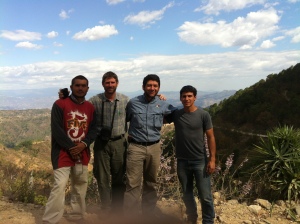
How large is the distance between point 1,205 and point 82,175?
1876 mm

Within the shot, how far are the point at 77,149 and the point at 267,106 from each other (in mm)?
37648

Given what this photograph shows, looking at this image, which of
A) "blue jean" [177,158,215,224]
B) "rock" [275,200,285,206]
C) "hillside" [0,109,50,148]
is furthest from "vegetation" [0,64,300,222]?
"hillside" [0,109,50,148]

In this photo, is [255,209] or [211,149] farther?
[255,209]

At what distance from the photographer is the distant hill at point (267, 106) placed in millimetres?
33281

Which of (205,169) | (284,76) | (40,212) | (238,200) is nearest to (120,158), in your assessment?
(205,169)

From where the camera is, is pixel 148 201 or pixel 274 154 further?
pixel 274 154

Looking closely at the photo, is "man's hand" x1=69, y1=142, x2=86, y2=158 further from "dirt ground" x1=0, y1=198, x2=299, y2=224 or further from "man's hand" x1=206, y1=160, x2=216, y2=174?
"man's hand" x1=206, y1=160, x2=216, y2=174

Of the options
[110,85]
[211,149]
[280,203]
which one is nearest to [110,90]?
[110,85]

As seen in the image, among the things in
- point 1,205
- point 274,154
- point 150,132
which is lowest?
point 1,205

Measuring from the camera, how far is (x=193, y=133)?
3600mm

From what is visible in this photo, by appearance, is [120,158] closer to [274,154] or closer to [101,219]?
[101,219]

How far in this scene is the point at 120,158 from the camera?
3.90 metres

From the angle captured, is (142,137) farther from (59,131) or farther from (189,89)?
(59,131)

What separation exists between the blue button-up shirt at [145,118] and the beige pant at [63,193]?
0.89 meters
